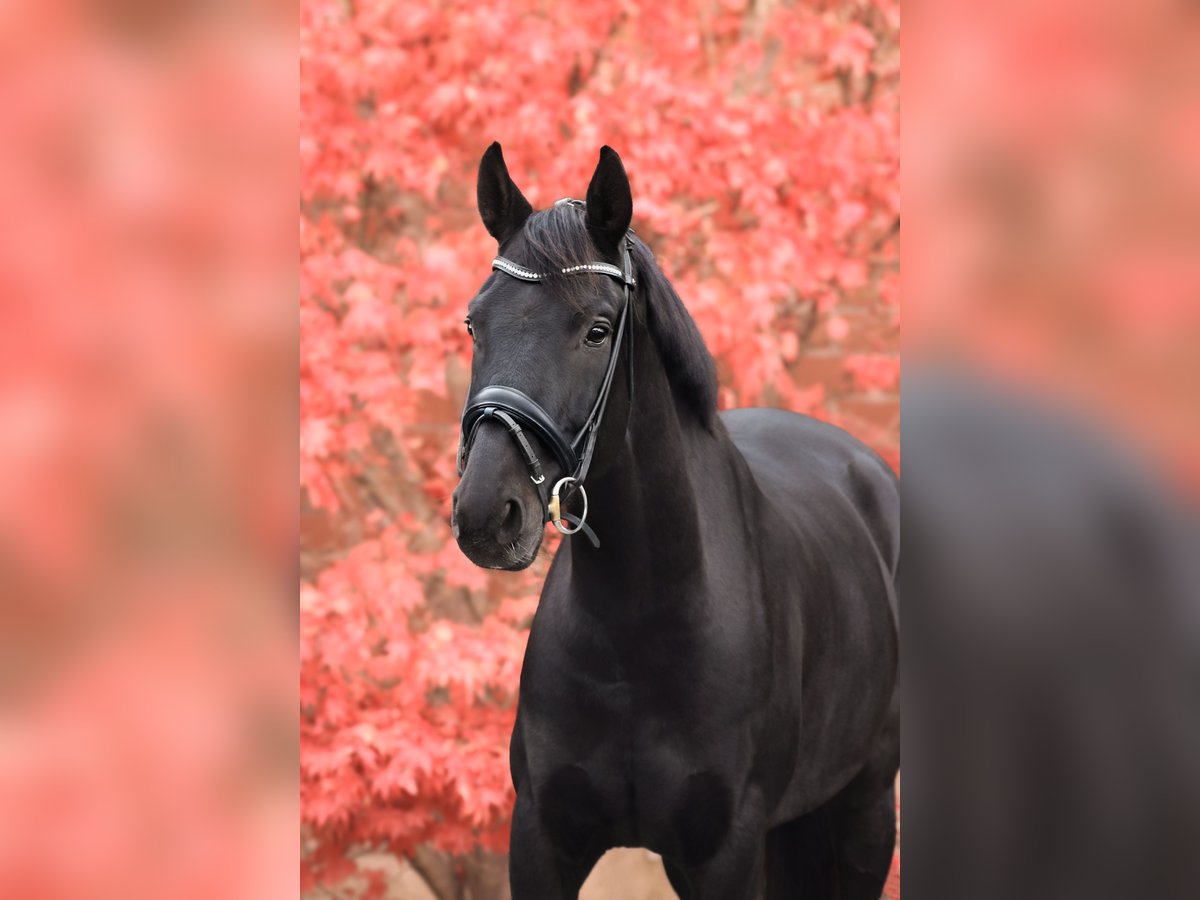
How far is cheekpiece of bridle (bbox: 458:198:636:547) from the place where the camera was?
1990 millimetres

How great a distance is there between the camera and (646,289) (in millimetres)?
2375

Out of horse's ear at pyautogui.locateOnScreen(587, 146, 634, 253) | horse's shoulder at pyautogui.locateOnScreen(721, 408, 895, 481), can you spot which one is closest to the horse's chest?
horse's ear at pyautogui.locateOnScreen(587, 146, 634, 253)

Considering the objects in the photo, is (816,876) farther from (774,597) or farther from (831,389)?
(831,389)

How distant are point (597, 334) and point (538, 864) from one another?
42.0 inches

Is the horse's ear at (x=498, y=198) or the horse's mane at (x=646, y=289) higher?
the horse's ear at (x=498, y=198)

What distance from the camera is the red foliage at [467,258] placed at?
13.8 ft

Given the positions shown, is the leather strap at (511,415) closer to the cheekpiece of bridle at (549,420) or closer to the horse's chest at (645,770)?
the cheekpiece of bridle at (549,420)

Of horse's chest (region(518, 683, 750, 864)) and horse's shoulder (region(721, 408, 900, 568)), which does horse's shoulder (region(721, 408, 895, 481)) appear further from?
horse's chest (region(518, 683, 750, 864))

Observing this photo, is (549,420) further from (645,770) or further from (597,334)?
(645,770)
